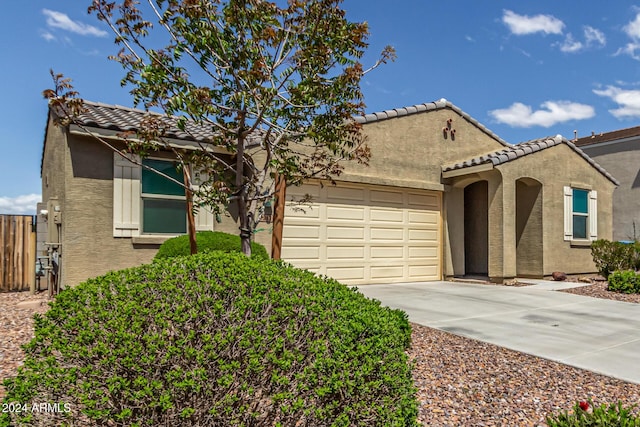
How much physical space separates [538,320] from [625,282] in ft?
15.5

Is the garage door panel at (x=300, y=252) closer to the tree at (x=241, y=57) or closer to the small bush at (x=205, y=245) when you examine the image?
the small bush at (x=205, y=245)

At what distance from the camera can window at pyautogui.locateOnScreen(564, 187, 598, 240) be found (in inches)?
491

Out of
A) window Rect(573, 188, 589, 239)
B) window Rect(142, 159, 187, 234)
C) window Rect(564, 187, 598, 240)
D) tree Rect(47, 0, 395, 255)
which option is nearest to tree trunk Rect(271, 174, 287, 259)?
tree Rect(47, 0, 395, 255)

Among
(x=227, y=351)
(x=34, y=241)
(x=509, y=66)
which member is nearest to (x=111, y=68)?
(x=227, y=351)

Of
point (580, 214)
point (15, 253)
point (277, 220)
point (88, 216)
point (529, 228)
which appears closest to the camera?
point (277, 220)

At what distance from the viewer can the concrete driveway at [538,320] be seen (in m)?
4.83

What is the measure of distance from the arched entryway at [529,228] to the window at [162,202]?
30.4 feet

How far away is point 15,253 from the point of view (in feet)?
31.1

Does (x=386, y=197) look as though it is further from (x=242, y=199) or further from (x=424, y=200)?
(x=242, y=199)

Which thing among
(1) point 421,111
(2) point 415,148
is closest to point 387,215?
(2) point 415,148

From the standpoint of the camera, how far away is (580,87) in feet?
51.9

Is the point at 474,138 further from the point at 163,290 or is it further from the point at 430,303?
the point at 163,290

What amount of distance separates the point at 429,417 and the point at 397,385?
112 cm

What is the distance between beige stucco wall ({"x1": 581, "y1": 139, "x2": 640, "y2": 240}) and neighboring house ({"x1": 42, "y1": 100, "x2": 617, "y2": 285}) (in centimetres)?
584
